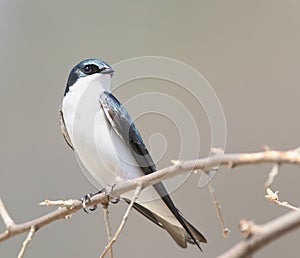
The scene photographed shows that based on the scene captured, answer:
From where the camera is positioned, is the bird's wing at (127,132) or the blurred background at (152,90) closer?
the bird's wing at (127,132)

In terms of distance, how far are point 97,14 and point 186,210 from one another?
1216mm

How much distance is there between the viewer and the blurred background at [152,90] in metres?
1.99

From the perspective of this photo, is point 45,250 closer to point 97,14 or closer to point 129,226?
point 129,226

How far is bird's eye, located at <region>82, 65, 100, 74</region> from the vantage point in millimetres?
1253

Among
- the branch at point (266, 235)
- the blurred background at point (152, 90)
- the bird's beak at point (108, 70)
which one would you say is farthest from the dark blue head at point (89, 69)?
the branch at point (266, 235)

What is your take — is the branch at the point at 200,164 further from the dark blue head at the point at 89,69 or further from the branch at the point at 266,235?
the dark blue head at the point at 89,69

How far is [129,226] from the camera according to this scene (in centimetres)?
211

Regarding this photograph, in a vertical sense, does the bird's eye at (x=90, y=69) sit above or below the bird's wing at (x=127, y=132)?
above

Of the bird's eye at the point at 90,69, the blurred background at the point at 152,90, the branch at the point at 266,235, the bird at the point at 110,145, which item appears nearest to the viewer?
the branch at the point at 266,235

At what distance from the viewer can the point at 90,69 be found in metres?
1.26

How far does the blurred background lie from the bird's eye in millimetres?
451

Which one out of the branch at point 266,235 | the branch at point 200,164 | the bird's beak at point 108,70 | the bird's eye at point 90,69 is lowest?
the branch at point 266,235

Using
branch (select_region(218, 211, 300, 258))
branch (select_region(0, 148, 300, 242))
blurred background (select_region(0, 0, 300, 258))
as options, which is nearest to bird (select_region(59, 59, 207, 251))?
branch (select_region(0, 148, 300, 242))

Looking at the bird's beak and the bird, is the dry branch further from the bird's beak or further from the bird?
the bird's beak
